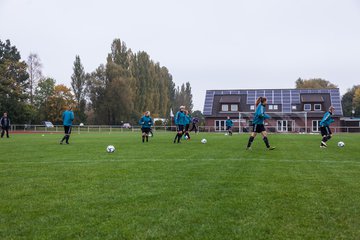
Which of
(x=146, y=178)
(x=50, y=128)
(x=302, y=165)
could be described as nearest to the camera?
(x=146, y=178)

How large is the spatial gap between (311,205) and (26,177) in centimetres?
564

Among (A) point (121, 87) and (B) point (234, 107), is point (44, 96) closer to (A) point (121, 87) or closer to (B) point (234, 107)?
(A) point (121, 87)

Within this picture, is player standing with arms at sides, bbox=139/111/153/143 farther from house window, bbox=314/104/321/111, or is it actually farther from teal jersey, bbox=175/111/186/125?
house window, bbox=314/104/321/111

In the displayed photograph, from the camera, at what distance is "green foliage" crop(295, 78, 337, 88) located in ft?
295

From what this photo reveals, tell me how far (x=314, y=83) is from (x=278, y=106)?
33.3 meters

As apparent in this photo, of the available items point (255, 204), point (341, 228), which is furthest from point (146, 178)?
point (341, 228)

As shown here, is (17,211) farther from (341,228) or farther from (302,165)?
(302,165)

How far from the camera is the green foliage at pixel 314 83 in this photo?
295 feet

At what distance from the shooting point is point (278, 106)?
203 feet

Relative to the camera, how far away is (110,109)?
67.4 metres

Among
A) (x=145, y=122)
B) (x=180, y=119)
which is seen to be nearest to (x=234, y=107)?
(x=180, y=119)

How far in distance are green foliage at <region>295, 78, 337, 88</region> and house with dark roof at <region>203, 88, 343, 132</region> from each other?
2821 centimetres

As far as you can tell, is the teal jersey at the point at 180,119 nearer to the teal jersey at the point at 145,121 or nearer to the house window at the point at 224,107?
the teal jersey at the point at 145,121

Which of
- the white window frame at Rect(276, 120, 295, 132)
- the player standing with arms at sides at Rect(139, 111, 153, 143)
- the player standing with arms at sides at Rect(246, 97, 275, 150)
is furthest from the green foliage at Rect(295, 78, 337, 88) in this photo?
the player standing with arms at sides at Rect(246, 97, 275, 150)
